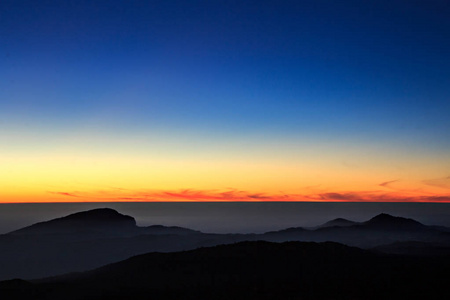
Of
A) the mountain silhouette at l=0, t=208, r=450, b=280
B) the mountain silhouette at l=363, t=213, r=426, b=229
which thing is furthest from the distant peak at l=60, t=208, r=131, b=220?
the mountain silhouette at l=363, t=213, r=426, b=229

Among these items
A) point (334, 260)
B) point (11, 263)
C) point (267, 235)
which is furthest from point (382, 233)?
point (11, 263)

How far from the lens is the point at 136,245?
9744 centimetres

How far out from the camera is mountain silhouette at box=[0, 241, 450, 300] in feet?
99.4

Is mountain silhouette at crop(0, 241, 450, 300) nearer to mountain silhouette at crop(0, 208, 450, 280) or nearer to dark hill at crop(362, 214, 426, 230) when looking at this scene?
mountain silhouette at crop(0, 208, 450, 280)

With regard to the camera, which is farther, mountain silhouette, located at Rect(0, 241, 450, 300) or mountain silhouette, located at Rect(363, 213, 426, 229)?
mountain silhouette, located at Rect(363, 213, 426, 229)

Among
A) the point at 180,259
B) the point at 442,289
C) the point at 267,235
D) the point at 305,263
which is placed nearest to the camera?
the point at 442,289

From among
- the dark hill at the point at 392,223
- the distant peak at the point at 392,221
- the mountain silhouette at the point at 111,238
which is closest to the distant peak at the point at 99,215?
the mountain silhouette at the point at 111,238

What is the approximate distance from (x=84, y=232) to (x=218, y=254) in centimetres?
7619

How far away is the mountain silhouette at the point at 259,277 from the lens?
3030 centimetres

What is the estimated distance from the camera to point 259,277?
3391 cm

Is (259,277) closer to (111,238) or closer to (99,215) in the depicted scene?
(111,238)

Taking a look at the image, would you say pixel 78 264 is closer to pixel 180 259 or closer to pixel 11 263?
pixel 11 263

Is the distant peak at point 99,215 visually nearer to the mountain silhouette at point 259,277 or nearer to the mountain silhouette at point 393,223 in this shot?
the mountain silhouette at point 393,223

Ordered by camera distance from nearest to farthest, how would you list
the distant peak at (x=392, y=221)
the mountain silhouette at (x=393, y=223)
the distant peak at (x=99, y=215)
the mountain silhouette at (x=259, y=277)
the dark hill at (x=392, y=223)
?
the mountain silhouette at (x=259, y=277) → the dark hill at (x=392, y=223) → the mountain silhouette at (x=393, y=223) → the distant peak at (x=392, y=221) → the distant peak at (x=99, y=215)
